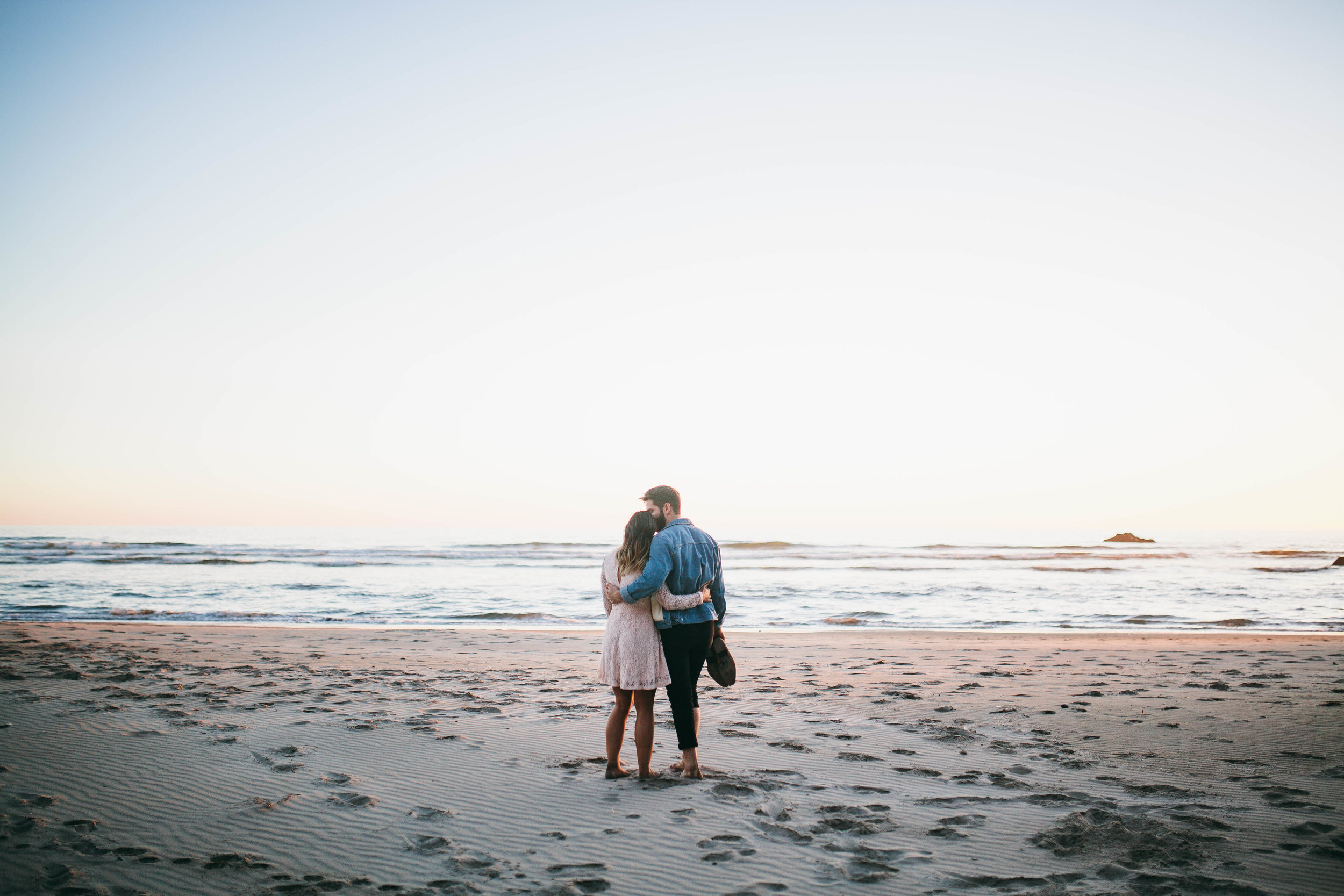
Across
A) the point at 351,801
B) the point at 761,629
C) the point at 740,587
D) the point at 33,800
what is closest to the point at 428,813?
the point at 351,801

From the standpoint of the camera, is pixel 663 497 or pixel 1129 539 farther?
pixel 1129 539

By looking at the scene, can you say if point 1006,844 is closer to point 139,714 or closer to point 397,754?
point 397,754

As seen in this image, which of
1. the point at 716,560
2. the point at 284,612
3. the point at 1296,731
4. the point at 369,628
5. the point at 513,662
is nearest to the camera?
the point at 716,560

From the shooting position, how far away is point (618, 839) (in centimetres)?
403

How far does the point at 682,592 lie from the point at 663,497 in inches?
25.7

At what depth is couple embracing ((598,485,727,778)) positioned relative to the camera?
473cm

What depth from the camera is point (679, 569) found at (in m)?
4.73

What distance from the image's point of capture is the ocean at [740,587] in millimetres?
16672

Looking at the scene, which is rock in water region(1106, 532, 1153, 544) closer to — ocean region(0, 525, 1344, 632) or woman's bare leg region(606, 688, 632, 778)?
ocean region(0, 525, 1344, 632)

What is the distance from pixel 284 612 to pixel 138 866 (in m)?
15.9

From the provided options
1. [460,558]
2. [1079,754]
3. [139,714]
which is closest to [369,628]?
[139,714]

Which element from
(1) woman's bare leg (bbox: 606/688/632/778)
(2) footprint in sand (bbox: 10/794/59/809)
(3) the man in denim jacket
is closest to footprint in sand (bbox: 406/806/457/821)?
(1) woman's bare leg (bbox: 606/688/632/778)

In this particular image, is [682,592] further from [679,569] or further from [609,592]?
[609,592]

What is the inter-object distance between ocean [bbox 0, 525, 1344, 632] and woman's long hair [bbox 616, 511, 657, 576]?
10860mm
